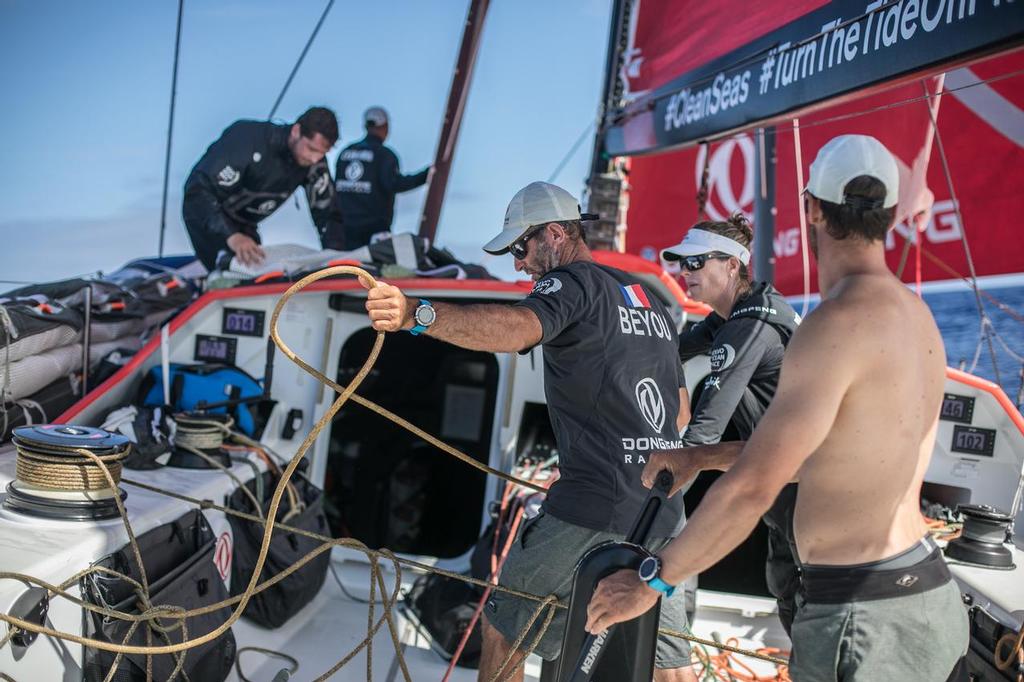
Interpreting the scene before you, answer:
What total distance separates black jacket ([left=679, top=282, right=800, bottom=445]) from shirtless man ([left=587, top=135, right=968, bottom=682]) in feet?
4.03

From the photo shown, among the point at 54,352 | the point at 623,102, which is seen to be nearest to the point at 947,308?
the point at 623,102

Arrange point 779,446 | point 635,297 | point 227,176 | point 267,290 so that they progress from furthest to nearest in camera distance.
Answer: point 227,176
point 267,290
point 635,297
point 779,446

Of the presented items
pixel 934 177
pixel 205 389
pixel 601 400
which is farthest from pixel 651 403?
pixel 934 177

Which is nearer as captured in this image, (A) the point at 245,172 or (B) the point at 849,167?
(B) the point at 849,167

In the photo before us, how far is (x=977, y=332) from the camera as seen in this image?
2847cm

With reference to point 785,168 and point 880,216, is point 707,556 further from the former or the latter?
point 785,168

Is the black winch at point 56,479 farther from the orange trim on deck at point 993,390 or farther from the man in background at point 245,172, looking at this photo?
the orange trim on deck at point 993,390

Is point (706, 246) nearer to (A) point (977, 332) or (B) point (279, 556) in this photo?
(B) point (279, 556)

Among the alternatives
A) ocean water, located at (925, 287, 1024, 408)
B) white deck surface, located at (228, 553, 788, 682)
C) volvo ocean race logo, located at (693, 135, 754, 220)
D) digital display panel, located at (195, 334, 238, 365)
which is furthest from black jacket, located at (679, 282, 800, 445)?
ocean water, located at (925, 287, 1024, 408)

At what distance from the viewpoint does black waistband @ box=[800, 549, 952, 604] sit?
198 centimetres

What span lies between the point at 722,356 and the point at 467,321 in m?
1.28

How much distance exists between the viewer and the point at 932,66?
8.64ft

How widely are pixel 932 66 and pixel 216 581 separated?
278 centimetres

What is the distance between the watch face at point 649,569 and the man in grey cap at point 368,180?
223 inches
